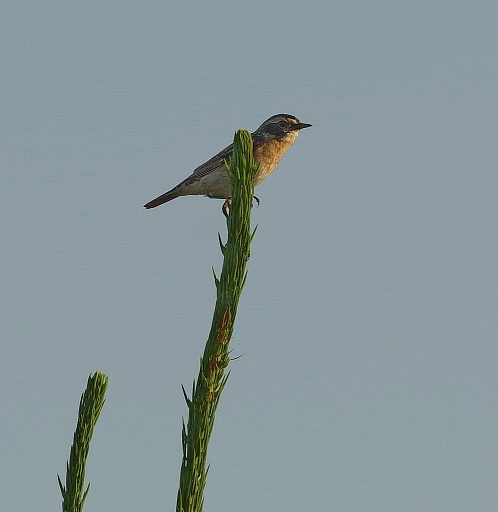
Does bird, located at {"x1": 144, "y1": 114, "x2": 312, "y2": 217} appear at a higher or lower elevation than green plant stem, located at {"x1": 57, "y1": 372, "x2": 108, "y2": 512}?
higher

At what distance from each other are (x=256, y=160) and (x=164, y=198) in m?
2.11

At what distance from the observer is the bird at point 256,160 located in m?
13.5

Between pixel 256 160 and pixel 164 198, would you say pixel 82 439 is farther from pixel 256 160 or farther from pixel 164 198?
pixel 164 198

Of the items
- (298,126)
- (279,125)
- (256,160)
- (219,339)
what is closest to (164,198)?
(256,160)

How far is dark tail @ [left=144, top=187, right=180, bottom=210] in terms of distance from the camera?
47.4ft

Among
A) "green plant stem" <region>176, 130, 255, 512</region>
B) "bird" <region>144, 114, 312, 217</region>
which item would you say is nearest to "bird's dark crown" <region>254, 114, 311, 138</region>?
"bird" <region>144, 114, 312, 217</region>

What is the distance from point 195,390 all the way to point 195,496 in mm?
453

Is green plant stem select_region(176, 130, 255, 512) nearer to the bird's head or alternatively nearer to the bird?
the bird

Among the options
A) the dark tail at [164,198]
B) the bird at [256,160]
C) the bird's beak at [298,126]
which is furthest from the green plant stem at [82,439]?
the bird's beak at [298,126]

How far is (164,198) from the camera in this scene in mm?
14469

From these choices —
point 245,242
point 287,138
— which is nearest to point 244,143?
point 245,242

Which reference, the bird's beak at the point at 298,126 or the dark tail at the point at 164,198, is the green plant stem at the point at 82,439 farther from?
the bird's beak at the point at 298,126

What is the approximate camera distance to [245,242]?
3.79 metres

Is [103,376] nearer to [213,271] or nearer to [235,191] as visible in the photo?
[213,271]
